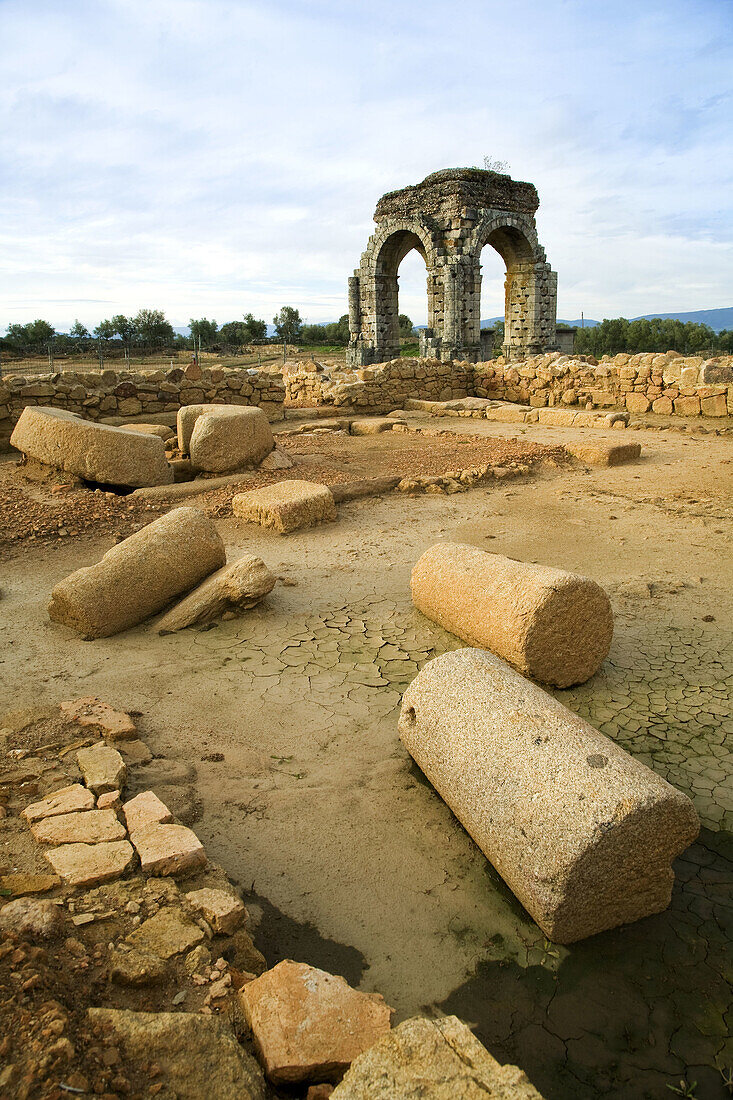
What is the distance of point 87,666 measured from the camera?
435 centimetres

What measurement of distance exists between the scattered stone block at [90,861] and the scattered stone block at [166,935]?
27 centimetres

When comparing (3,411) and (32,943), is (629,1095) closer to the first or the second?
(32,943)

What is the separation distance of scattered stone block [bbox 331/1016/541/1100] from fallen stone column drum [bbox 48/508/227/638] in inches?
143

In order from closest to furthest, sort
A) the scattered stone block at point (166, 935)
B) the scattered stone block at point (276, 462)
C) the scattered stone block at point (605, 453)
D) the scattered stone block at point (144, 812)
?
1. the scattered stone block at point (166, 935)
2. the scattered stone block at point (144, 812)
3. the scattered stone block at point (276, 462)
4. the scattered stone block at point (605, 453)

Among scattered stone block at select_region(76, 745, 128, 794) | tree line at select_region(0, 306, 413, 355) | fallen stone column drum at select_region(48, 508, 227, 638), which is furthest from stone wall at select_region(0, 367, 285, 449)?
tree line at select_region(0, 306, 413, 355)

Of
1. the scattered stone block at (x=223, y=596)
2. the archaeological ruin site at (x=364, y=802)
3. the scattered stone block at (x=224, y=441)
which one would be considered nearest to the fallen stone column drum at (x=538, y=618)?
the archaeological ruin site at (x=364, y=802)

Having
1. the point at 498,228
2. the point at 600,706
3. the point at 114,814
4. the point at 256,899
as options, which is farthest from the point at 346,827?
the point at 498,228

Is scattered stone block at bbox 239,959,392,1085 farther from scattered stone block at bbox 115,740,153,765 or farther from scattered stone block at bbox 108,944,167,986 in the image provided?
scattered stone block at bbox 115,740,153,765

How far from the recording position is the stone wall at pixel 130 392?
34.5 feet

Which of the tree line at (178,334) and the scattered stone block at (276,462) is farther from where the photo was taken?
the tree line at (178,334)

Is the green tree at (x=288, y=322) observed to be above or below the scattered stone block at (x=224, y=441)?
above

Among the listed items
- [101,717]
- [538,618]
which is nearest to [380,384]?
[538,618]

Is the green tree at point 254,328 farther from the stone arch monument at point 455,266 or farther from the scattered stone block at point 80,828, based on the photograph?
the scattered stone block at point 80,828

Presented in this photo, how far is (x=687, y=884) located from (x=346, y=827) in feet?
4.54
